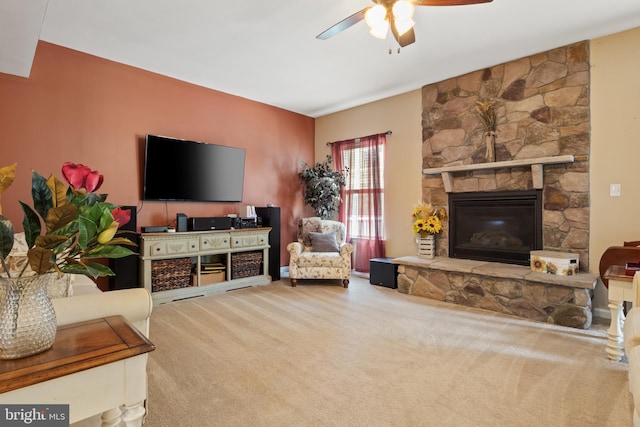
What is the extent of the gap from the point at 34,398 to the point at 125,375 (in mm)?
206

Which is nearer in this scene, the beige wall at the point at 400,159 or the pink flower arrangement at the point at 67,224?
the pink flower arrangement at the point at 67,224

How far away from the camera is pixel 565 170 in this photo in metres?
3.53

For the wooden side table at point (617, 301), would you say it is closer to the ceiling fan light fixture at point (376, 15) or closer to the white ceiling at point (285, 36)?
the white ceiling at point (285, 36)

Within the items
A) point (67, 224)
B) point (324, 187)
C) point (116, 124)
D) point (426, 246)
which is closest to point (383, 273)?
point (426, 246)

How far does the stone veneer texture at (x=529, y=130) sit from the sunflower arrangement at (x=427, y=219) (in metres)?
Answer: 0.14

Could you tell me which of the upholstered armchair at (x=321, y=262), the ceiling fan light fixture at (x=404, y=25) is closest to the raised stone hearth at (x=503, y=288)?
the upholstered armchair at (x=321, y=262)

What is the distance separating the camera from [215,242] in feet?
14.2

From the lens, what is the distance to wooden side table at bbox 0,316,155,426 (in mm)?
830

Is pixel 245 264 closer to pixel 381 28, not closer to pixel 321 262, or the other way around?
pixel 321 262

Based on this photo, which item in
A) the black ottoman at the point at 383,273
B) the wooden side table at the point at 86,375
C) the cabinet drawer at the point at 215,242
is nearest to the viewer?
the wooden side table at the point at 86,375

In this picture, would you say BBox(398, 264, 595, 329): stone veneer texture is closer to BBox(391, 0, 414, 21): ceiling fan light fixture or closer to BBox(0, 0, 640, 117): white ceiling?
BBox(0, 0, 640, 117): white ceiling

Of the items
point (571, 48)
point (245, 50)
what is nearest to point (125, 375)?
point (245, 50)

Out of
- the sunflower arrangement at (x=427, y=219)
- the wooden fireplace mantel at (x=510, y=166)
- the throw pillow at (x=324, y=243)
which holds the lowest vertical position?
the throw pillow at (x=324, y=243)

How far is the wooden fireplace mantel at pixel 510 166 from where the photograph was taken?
136 inches
